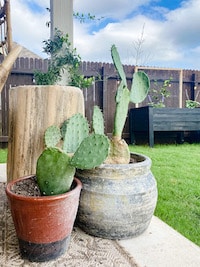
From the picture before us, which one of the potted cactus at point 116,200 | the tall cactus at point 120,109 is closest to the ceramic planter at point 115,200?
the potted cactus at point 116,200

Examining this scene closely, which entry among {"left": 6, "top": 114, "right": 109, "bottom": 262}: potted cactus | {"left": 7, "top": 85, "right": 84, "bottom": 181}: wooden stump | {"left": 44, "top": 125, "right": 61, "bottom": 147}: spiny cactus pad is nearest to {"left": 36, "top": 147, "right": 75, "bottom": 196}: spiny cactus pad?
{"left": 6, "top": 114, "right": 109, "bottom": 262}: potted cactus

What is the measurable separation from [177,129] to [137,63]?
1556 mm

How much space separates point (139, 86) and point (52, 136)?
52cm

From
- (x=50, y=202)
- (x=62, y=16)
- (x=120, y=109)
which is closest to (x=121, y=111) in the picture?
(x=120, y=109)

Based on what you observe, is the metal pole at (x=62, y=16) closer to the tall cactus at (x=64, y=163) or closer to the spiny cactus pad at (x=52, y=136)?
the spiny cactus pad at (x=52, y=136)

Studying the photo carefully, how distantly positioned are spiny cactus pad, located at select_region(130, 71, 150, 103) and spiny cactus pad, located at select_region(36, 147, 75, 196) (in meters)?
0.53

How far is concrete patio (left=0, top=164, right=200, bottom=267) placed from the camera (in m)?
1.01

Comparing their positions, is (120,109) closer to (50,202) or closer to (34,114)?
(34,114)

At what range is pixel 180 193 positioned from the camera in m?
1.96

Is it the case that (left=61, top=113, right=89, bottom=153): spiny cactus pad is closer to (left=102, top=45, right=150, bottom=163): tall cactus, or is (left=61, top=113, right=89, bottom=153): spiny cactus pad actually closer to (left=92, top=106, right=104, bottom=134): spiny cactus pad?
(left=92, top=106, right=104, bottom=134): spiny cactus pad

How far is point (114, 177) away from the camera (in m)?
1.17

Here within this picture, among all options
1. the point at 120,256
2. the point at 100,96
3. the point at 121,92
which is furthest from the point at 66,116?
the point at 100,96

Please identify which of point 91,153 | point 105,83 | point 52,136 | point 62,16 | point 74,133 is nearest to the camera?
point 91,153

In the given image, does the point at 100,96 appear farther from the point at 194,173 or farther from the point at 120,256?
the point at 120,256
